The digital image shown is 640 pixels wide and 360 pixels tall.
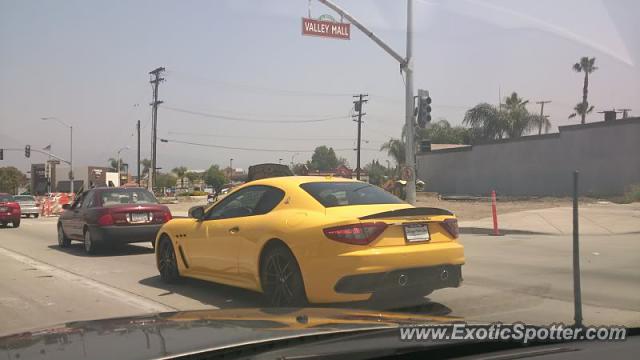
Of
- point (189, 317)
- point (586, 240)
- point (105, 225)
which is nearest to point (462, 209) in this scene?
point (586, 240)

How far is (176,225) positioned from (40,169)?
115 meters

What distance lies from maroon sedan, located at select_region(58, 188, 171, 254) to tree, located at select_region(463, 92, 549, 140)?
46054 mm

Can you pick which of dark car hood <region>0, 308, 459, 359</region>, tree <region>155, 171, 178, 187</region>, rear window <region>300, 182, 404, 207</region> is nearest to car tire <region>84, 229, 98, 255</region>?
rear window <region>300, 182, 404, 207</region>

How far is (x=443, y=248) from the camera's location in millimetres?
6645

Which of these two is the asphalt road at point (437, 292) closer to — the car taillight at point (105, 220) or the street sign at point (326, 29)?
the car taillight at point (105, 220)

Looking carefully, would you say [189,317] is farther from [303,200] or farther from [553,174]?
[553,174]

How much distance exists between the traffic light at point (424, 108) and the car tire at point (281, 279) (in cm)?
1603

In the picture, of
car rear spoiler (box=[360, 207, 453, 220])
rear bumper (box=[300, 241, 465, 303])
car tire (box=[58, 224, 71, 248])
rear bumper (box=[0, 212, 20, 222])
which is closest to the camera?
rear bumper (box=[300, 241, 465, 303])

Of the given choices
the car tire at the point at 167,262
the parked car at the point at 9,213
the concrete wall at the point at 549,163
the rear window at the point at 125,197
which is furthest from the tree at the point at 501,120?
the car tire at the point at 167,262

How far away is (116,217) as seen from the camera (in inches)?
511

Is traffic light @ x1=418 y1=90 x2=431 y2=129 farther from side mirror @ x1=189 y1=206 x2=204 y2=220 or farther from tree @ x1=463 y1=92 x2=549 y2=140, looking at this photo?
tree @ x1=463 y1=92 x2=549 y2=140

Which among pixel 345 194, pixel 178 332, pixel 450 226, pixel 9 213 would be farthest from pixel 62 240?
pixel 178 332

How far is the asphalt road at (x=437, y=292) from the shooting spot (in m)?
6.91

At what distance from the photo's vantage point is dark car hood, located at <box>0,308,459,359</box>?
118 inches
